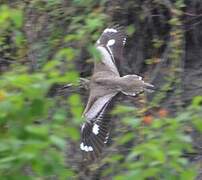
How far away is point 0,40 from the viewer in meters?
4.87

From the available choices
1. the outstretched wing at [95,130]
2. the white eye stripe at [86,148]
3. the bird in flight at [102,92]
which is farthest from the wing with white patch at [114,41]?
the white eye stripe at [86,148]

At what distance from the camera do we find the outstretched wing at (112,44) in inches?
203

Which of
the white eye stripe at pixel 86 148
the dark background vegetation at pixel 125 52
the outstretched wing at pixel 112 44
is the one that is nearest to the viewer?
the dark background vegetation at pixel 125 52

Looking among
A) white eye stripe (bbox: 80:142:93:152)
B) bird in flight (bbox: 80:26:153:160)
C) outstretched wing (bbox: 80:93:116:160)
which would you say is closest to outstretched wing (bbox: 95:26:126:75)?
bird in flight (bbox: 80:26:153:160)

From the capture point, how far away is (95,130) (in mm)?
4859

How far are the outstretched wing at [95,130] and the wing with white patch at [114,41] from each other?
15.8 inches

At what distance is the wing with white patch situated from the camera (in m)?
5.15

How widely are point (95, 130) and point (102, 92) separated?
0.27 metres

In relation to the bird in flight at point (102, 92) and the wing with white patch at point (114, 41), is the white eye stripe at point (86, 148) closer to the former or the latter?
the bird in flight at point (102, 92)

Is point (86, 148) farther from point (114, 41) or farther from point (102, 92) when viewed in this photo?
point (114, 41)

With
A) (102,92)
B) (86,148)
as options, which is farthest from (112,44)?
(86,148)

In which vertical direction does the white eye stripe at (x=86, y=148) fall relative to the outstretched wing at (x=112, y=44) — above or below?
below

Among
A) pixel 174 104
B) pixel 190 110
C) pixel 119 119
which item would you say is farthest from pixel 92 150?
pixel 190 110

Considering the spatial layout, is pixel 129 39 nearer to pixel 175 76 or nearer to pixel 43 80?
pixel 175 76
